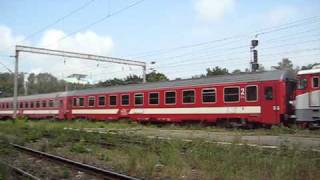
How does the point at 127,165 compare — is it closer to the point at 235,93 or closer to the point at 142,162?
the point at 142,162

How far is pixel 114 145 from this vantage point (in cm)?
1714

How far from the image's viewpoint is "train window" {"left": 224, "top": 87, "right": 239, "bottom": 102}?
24969mm

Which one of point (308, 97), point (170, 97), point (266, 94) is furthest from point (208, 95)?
point (308, 97)

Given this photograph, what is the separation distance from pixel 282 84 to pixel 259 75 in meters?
1.42

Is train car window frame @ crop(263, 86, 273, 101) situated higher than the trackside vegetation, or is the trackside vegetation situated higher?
train car window frame @ crop(263, 86, 273, 101)

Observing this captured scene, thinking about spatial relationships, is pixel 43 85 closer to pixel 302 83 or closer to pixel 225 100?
pixel 225 100

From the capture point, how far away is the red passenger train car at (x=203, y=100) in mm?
23438

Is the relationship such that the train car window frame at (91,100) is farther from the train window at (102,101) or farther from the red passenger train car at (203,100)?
the train window at (102,101)

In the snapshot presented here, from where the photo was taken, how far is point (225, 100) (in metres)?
25.5

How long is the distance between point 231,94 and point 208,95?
5.62 feet

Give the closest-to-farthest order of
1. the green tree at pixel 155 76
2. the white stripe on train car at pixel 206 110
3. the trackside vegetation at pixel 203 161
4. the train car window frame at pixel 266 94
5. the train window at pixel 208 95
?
the trackside vegetation at pixel 203 161, the train car window frame at pixel 266 94, the white stripe on train car at pixel 206 110, the train window at pixel 208 95, the green tree at pixel 155 76

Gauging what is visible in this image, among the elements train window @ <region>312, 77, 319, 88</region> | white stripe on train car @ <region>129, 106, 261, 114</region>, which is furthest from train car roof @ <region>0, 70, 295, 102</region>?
train window @ <region>312, 77, 319, 88</region>

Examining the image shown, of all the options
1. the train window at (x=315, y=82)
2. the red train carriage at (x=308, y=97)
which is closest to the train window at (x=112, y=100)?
the red train carriage at (x=308, y=97)

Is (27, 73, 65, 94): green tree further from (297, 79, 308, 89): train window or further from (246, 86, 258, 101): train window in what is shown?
(297, 79, 308, 89): train window
